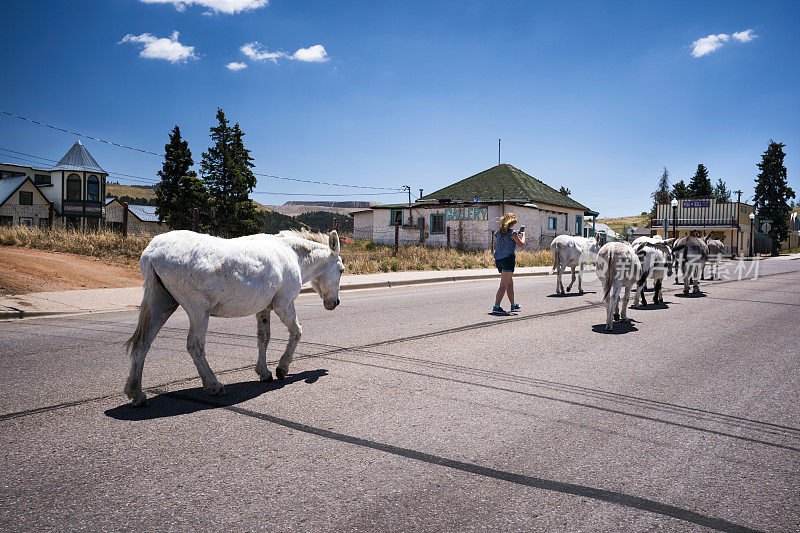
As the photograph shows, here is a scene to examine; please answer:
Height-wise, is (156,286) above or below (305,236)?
below

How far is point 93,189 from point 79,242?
41.9 metres

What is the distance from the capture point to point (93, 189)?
2176 inches

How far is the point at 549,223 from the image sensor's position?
44.2 metres

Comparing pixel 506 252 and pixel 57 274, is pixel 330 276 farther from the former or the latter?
pixel 57 274

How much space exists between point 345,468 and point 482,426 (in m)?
1.35

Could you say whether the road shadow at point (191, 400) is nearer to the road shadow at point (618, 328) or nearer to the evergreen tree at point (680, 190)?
the road shadow at point (618, 328)

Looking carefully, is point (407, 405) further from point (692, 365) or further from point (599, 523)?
point (692, 365)

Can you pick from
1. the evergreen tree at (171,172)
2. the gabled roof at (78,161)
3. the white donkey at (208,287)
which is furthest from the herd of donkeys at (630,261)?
the gabled roof at (78,161)

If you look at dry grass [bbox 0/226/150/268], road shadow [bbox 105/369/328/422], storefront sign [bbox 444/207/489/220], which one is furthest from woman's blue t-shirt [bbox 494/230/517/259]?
storefront sign [bbox 444/207/489/220]

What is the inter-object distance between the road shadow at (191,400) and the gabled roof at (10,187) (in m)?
57.1

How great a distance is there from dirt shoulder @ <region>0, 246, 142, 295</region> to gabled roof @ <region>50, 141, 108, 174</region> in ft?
138

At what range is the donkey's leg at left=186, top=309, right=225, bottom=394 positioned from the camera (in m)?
4.76

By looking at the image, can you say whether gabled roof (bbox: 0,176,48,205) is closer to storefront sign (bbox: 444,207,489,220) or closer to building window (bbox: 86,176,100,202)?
building window (bbox: 86,176,100,202)

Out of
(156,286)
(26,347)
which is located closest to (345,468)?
(156,286)
